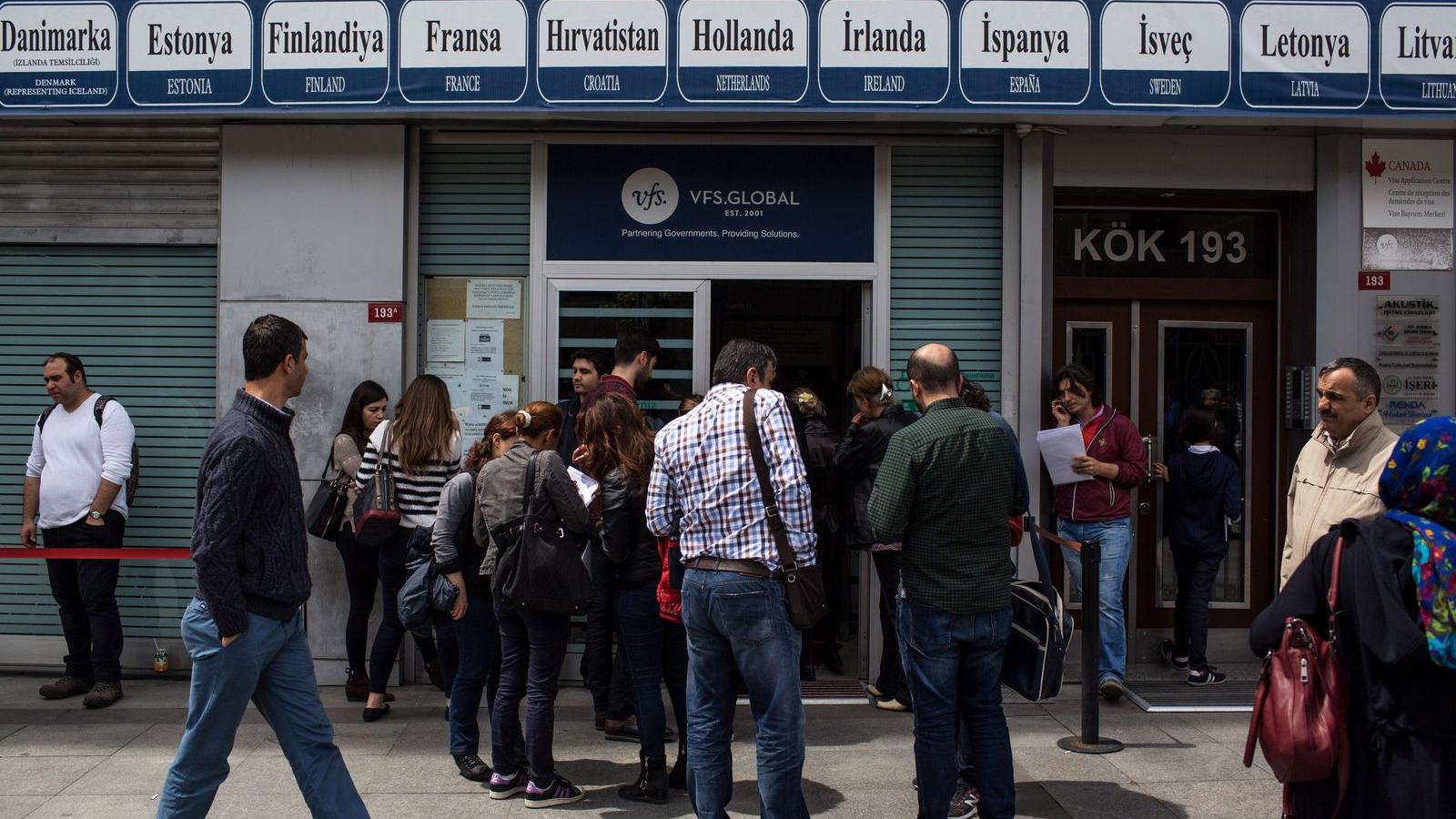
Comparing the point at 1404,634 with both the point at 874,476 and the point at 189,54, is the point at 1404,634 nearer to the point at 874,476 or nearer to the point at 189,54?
the point at 874,476

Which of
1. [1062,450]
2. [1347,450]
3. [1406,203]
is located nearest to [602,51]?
[1062,450]

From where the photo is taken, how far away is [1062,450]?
7301 millimetres

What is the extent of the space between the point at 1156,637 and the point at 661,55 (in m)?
4.95

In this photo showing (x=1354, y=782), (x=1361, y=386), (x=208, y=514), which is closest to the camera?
(x=1354, y=782)

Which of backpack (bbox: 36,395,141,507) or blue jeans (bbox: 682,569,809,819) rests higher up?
backpack (bbox: 36,395,141,507)

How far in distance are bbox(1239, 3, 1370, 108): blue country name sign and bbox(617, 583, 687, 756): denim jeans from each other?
15.6 ft

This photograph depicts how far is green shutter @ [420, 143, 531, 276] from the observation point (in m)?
7.78

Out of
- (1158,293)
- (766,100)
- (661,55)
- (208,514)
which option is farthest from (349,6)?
(1158,293)

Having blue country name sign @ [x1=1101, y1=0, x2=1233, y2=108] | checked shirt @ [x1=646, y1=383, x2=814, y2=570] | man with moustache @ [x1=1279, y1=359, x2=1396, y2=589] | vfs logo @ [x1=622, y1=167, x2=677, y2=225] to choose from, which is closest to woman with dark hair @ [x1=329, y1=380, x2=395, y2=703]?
vfs logo @ [x1=622, y1=167, x2=677, y2=225]

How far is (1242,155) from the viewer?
792 cm

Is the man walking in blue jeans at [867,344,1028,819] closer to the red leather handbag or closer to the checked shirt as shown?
the checked shirt

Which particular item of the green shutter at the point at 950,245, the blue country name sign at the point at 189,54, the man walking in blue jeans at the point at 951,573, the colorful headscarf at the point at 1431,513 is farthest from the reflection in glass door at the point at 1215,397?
the blue country name sign at the point at 189,54

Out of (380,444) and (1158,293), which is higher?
(1158,293)

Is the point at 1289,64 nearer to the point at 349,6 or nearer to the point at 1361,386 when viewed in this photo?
the point at 1361,386
